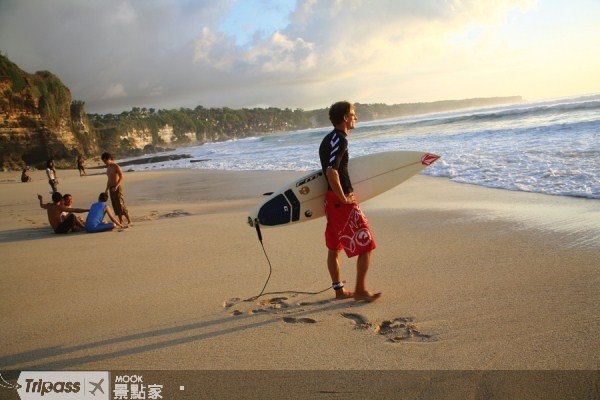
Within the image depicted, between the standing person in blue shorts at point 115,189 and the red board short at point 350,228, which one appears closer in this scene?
the red board short at point 350,228

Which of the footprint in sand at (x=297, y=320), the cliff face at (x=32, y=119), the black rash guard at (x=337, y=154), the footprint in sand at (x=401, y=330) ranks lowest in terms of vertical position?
the footprint in sand at (x=401, y=330)

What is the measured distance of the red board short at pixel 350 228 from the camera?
3367 millimetres

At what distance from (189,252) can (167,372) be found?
2988mm

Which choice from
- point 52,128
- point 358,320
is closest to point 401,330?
point 358,320

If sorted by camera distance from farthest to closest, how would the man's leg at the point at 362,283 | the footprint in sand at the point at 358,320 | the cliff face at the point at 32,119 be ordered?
the cliff face at the point at 32,119, the man's leg at the point at 362,283, the footprint in sand at the point at 358,320

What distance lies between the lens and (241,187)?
12.9 m

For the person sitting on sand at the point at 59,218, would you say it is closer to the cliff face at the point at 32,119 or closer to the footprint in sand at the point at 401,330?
the footprint in sand at the point at 401,330

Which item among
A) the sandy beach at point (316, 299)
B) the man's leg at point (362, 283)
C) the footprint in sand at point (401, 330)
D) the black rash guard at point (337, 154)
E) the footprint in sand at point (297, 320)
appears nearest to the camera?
the sandy beach at point (316, 299)

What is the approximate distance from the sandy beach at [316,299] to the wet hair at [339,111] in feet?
5.05

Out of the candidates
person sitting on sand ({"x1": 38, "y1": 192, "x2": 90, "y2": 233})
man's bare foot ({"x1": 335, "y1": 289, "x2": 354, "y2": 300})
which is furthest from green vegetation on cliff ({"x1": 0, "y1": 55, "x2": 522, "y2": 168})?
man's bare foot ({"x1": 335, "y1": 289, "x2": 354, "y2": 300})

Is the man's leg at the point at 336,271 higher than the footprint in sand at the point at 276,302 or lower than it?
higher

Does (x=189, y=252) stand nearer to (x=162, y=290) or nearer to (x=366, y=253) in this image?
(x=162, y=290)

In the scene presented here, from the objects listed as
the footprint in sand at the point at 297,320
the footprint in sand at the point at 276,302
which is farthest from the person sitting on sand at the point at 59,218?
the footprint in sand at the point at 297,320

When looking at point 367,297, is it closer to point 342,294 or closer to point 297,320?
point 342,294
